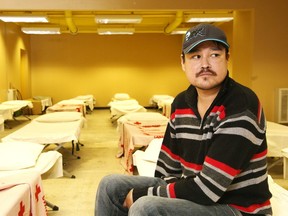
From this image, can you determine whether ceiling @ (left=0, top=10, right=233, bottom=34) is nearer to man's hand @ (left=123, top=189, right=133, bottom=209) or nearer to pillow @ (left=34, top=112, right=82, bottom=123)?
pillow @ (left=34, top=112, right=82, bottom=123)

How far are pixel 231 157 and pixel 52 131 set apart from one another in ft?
8.83

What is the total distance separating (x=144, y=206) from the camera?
1.07 metres

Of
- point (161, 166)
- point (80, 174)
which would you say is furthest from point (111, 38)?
point (161, 166)

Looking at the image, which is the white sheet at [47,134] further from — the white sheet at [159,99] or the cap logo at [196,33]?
the white sheet at [159,99]

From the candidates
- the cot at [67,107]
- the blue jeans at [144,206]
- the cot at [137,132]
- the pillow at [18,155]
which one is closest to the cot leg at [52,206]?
the pillow at [18,155]

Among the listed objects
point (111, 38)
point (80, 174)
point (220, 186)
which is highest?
point (111, 38)

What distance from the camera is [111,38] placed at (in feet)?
33.3

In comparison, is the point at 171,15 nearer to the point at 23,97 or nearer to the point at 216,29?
the point at 23,97

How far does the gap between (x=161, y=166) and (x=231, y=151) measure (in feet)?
1.45

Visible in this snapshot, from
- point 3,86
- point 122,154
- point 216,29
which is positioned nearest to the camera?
point 216,29

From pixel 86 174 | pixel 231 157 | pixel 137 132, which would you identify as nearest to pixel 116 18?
pixel 137 132

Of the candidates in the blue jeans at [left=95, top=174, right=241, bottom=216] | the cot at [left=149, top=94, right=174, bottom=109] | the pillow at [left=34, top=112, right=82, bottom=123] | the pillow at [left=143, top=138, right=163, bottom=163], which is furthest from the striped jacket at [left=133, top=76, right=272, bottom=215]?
the cot at [left=149, top=94, right=174, bottom=109]

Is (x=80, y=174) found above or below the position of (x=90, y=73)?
below

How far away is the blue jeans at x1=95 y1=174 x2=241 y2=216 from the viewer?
1079 millimetres
